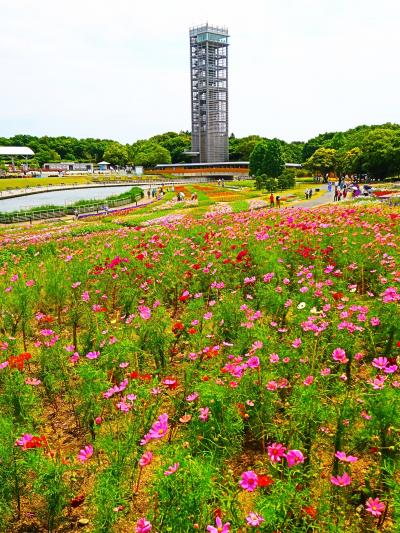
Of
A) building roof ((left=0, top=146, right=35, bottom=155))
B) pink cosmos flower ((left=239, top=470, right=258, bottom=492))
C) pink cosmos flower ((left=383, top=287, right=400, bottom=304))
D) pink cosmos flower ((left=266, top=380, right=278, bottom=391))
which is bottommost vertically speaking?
pink cosmos flower ((left=239, top=470, right=258, bottom=492))

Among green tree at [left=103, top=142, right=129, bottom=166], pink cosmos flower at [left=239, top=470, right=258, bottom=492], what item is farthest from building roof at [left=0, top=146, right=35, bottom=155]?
pink cosmos flower at [left=239, top=470, right=258, bottom=492]

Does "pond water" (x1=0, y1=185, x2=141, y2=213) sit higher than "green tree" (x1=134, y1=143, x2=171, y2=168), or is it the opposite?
"green tree" (x1=134, y1=143, x2=171, y2=168)

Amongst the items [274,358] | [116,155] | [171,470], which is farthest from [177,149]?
[171,470]

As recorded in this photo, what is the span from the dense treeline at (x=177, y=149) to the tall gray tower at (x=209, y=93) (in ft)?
19.8

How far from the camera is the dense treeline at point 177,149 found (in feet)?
212

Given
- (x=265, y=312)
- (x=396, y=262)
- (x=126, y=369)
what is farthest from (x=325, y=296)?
(x=126, y=369)

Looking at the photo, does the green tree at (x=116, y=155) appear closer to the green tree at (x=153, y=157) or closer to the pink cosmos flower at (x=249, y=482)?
the green tree at (x=153, y=157)

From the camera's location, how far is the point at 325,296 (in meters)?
4.69

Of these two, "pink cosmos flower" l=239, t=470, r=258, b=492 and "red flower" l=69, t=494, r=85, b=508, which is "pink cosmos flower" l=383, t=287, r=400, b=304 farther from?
"red flower" l=69, t=494, r=85, b=508

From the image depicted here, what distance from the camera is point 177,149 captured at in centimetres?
11481

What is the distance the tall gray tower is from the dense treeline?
6.03 m

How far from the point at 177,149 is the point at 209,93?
16.3 meters

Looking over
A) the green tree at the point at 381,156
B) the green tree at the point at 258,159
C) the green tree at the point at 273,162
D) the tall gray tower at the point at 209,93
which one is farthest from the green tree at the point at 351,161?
the tall gray tower at the point at 209,93

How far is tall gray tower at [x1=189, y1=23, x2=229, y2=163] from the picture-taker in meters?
108
